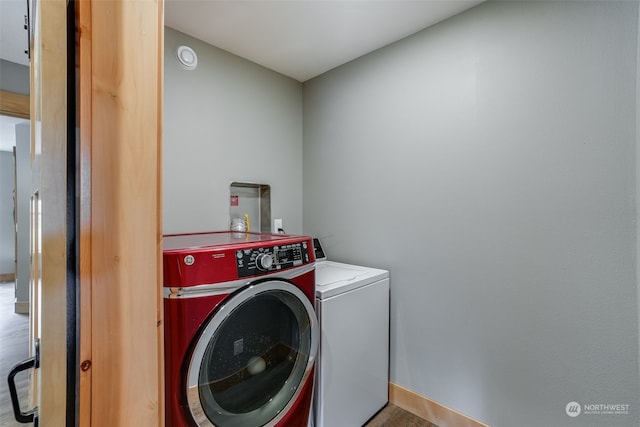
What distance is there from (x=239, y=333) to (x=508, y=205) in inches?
56.2

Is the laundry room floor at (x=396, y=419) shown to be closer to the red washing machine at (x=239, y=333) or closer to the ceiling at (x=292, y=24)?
the red washing machine at (x=239, y=333)

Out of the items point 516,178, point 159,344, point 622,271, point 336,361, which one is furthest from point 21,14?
point 622,271

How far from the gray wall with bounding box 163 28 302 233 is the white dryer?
849 millimetres

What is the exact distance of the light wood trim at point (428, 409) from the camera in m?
1.59

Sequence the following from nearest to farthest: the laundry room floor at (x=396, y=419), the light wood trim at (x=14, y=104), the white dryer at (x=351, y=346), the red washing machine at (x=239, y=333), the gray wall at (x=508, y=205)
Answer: the red washing machine at (x=239, y=333) → the gray wall at (x=508, y=205) → the white dryer at (x=351, y=346) → the laundry room floor at (x=396, y=419) → the light wood trim at (x=14, y=104)

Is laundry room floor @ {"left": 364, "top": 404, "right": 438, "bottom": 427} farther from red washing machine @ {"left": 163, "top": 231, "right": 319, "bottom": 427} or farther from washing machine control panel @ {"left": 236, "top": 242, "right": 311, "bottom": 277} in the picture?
washing machine control panel @ {"left": 236, "top": 242, "right": 311, "bottom": 277}

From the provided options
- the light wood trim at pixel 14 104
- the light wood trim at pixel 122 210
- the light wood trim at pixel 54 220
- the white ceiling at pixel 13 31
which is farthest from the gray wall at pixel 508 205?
the light wood trim at pixel 14 104

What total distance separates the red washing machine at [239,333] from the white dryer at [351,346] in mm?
94

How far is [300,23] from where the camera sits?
170cm

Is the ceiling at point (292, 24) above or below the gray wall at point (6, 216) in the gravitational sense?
A: above

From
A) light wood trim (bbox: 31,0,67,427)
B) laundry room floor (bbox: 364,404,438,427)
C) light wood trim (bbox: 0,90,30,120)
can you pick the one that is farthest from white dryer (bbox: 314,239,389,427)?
light wood trim (bbox: 0,90,30,120)

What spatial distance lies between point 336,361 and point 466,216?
1055 mm

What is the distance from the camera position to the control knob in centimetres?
114

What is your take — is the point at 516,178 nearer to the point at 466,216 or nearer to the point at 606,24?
the point at 466,216
